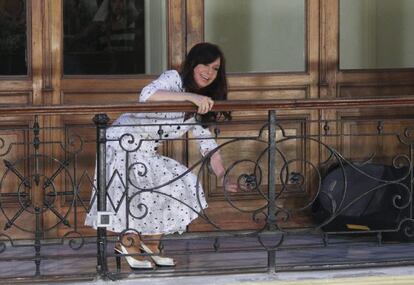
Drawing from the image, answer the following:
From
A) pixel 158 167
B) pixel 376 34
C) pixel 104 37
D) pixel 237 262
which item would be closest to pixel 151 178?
pixel 158 167

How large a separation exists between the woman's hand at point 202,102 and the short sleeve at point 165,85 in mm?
239

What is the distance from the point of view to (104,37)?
7.53 metres

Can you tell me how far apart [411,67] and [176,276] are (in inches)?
111

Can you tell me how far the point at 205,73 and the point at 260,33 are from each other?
5.54ft

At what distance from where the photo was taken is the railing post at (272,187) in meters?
6.24

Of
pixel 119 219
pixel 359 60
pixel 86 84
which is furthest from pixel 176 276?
pixel 359 60

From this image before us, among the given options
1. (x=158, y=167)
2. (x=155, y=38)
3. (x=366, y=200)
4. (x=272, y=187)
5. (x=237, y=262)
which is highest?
(x=155, y=38)

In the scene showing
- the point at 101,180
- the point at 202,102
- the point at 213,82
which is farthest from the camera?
the point at 213,82

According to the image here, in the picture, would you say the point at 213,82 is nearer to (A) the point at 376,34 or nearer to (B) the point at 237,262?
(B) the point at 237,262

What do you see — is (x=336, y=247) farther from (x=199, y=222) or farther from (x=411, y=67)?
(x=411, y=67)

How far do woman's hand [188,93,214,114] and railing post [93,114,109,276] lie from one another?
1.65 feet

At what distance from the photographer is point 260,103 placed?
20.3ft

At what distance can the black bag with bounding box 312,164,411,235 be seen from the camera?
708cm

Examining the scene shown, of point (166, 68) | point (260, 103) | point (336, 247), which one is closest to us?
Answer: point (260, 103)
